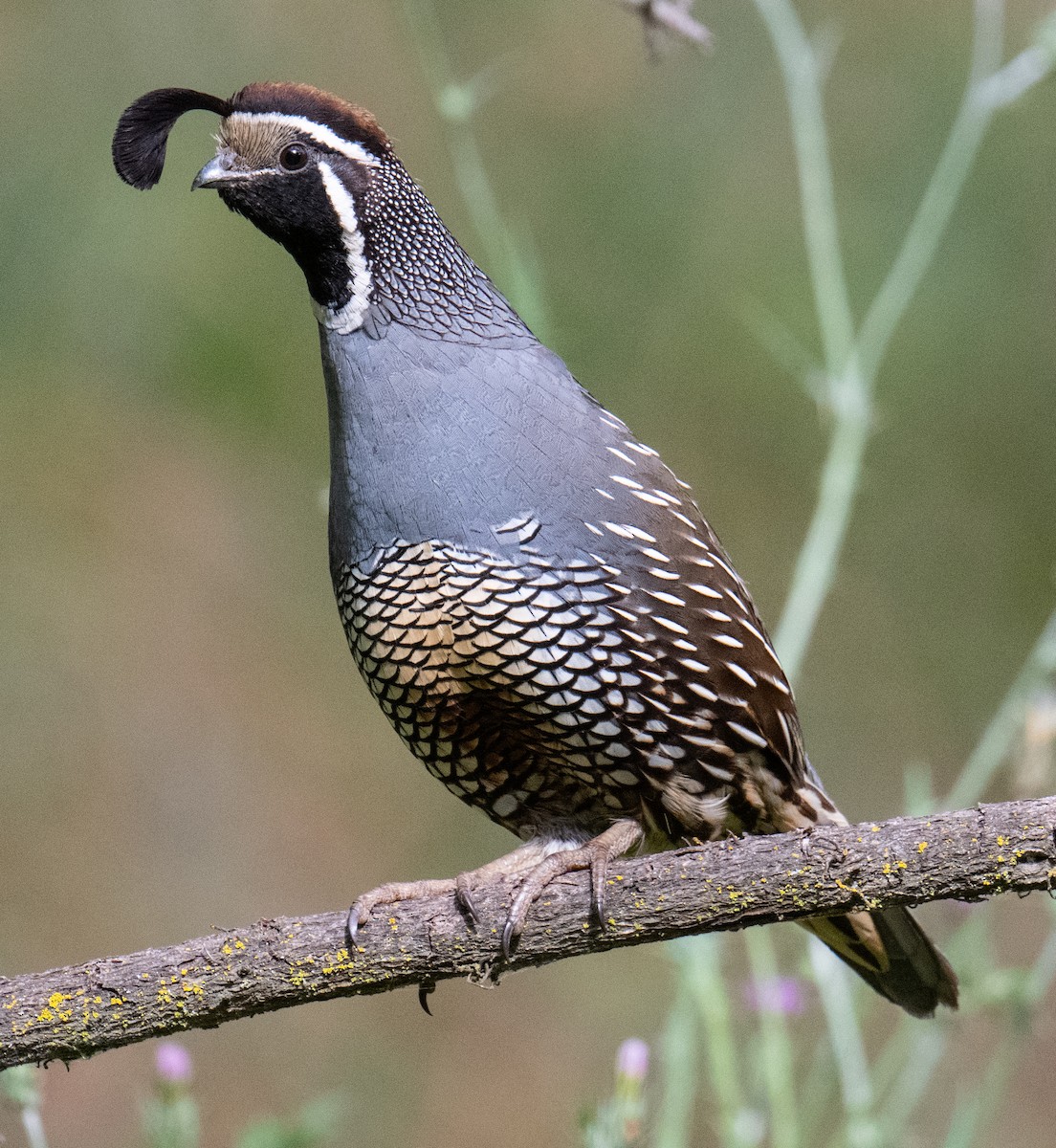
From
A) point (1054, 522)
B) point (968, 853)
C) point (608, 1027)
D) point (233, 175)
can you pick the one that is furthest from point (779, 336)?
point (968, 853)

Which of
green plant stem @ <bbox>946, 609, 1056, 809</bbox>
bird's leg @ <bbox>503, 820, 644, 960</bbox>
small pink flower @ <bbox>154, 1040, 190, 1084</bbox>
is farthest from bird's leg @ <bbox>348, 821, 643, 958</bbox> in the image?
green plant stem @ <bbox>946, 609, 1056, 809</bbox>

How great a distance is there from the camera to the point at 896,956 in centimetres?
312

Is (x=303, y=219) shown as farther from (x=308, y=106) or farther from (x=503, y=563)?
(x=503, y=563)

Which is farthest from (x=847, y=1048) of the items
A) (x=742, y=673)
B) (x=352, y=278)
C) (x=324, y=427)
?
Answer: (x=324, y=427)

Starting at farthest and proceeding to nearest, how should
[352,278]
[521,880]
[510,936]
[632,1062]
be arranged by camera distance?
1. [352,278]
2. [632,1062]
3. [521,880]
4. [510,936]

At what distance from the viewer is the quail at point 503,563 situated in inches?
112

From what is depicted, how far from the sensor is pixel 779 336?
556cm

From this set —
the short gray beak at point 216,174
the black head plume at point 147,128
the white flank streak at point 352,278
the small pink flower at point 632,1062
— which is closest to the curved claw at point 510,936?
the small pink flower at point 632,1062

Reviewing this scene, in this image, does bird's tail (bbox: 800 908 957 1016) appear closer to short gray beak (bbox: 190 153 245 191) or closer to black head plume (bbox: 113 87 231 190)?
short gray beak (bbox: 190 153 245 191)

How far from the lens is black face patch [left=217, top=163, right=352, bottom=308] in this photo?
2.96 m

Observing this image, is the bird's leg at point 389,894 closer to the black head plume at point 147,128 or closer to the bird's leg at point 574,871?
the bird's leg at point 574,871

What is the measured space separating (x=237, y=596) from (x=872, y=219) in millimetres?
2959

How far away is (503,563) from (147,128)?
110cm

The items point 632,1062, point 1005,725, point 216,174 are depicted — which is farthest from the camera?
point 1005,725
